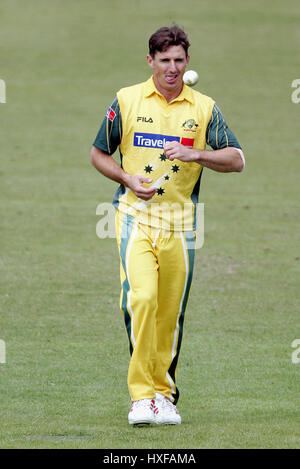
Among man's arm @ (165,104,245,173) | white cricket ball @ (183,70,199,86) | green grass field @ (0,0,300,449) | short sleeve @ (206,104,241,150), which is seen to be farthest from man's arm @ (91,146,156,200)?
green grass field @ (0,0,300,449)

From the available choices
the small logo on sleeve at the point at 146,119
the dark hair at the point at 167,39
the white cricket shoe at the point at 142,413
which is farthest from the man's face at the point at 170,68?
the white cricket shoe at the point at 142,413

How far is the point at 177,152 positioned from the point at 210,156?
0.30m

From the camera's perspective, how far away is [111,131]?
673 cm

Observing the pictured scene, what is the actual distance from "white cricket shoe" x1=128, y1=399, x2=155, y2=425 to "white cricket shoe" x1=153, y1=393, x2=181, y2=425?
0.24 ft

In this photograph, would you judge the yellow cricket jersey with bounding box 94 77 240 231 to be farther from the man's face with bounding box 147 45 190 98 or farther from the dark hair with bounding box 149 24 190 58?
the dark hair with bounding box 149 24 190 58

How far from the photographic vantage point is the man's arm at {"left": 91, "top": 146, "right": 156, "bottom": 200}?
6.49 meters

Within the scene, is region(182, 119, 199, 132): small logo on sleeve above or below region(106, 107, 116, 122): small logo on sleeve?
below

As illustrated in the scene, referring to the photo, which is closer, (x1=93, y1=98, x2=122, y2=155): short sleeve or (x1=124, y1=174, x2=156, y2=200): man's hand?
(x1=124, y1=174, x2=156, y2=200): man's hand

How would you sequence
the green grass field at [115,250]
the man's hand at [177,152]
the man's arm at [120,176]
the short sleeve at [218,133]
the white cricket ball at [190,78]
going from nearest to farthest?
the man's hand at [177,152]
the man's arm at [120,176]
the short sleeve at [218,133]
the green grass field at [115,250]
the white cricket ball at [190,78]

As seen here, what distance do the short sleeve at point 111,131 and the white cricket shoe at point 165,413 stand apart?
5.60 ft

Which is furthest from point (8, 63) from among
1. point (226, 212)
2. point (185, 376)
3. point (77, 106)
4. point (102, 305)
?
point (185, 376)

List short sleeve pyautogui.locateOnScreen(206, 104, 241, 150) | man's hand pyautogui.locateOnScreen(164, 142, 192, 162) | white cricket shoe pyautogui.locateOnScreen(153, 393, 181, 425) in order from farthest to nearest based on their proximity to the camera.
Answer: short sleeve pyautogui.locateOnScreen(206, 104, 241, 150)
white cricket shoe pyautogui.locateOnScreen(153, 393, 181, 425)
man's hand pyautogui.locateOnScreen(164, 142, 192, 162)

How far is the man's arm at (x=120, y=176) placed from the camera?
6.49 m

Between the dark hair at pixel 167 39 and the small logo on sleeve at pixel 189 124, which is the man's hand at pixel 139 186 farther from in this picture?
the dark hair at pixel 167 39
